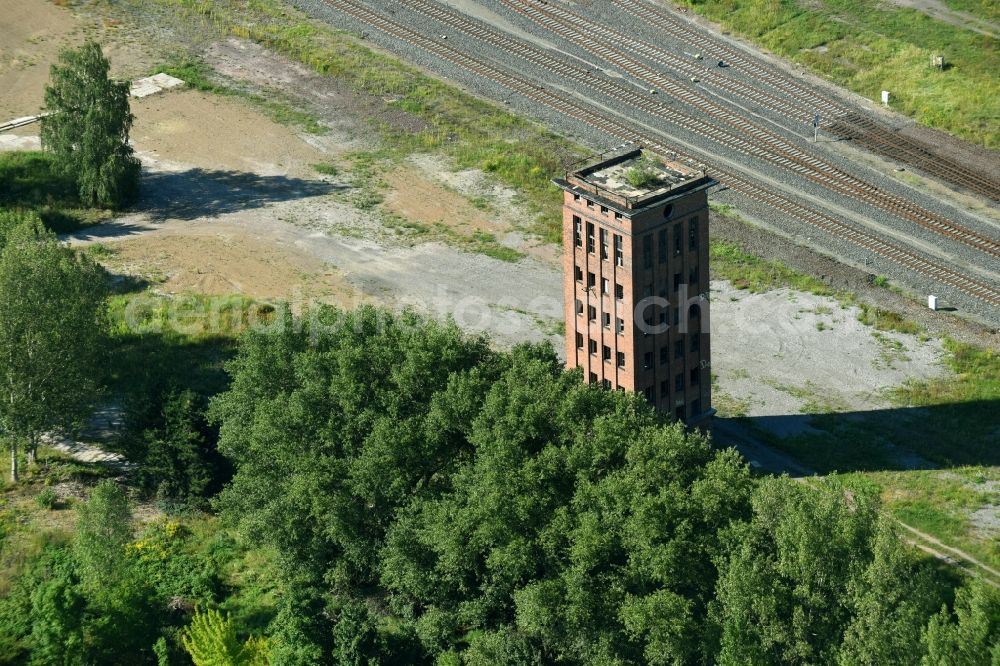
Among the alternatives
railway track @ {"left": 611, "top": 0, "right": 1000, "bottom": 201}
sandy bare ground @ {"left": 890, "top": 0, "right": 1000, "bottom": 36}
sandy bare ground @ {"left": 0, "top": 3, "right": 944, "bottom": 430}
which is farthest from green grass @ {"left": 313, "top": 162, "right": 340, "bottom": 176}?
sandy bare ground @ {"left": 890, "top": 0, "right": 1000, "bottom": 36}

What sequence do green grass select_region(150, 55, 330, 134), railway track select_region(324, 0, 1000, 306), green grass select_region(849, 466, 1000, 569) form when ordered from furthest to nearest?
1. green grass select_region(150, 55, 330, 134)
2. railway track select_region(324, 0, 1000, 306)
3. green grass select_region(849, 466, 1000, 569)

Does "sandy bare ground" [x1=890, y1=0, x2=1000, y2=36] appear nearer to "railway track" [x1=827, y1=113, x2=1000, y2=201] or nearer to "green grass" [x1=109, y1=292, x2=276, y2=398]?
"railway track" [x1=827, y1=113, x2=1000, y2=201]

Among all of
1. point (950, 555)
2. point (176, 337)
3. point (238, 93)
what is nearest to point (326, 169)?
point (238, 93)

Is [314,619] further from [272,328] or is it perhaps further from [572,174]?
[572,174]

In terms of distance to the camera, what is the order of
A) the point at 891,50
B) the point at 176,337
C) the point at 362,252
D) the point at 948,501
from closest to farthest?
the point at 948,501 → the point at 176,337 → the point at 362,252 → the point at 891,50

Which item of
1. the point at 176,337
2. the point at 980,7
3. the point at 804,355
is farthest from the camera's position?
the point at 980,7

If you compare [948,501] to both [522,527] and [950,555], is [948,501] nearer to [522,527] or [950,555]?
[950,555]

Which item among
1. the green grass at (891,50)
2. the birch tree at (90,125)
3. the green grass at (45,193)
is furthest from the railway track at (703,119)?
the green grass at (45,193)
